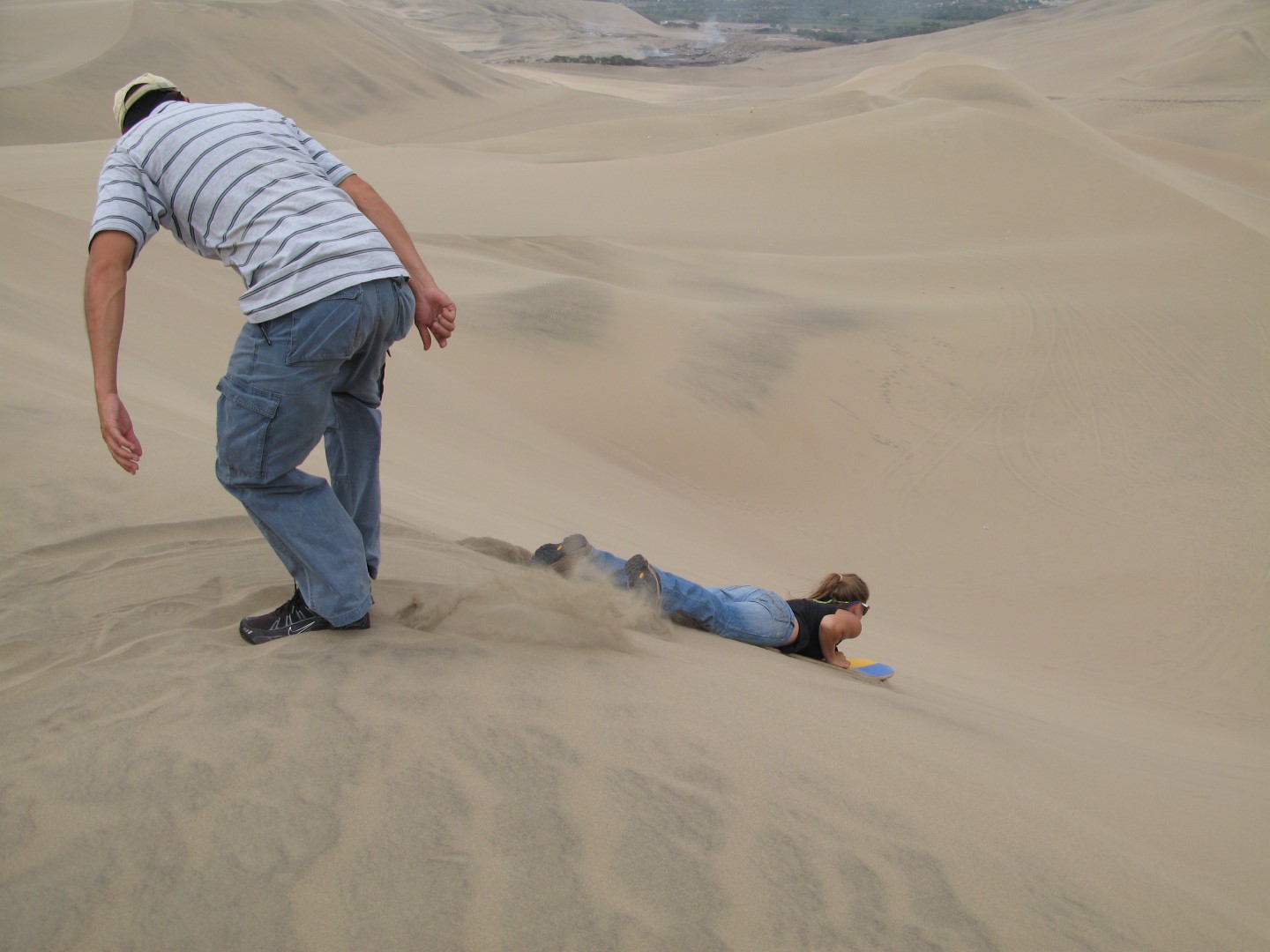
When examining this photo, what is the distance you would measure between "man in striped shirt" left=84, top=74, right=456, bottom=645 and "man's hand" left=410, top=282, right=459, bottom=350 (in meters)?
0.08

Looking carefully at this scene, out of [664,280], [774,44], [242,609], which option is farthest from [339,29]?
[242,609]

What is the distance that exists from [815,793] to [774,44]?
57.4m

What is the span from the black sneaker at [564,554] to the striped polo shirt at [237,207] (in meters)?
1.35

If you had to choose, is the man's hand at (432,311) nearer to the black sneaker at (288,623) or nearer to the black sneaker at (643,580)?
the black sneaker at (288,623)

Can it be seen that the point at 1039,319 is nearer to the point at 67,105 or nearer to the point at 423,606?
the point at 423,606

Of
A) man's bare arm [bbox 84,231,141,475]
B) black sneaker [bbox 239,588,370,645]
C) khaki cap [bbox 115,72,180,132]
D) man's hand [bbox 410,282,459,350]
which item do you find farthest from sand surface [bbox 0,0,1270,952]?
khaki cap [bbox 115,72,180,132]

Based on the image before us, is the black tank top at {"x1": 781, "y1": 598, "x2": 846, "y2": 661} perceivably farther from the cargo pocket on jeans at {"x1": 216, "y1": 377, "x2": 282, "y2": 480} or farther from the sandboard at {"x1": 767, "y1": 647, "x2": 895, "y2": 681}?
the cargo pocket on jeans at {"x1": 216, "y1": 377, "x2": 282, "y2": 480}

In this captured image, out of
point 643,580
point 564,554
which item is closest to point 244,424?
point 564,554

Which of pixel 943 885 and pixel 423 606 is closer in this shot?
pixel 943 885

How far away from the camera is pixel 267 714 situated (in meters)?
2.09

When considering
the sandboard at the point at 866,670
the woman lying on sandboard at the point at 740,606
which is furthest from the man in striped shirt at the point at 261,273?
the sandboard at the point at 866,670

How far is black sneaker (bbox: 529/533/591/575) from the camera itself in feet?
11.1

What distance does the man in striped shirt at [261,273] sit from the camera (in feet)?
7.16

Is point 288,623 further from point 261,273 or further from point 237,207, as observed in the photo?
point 237,207
